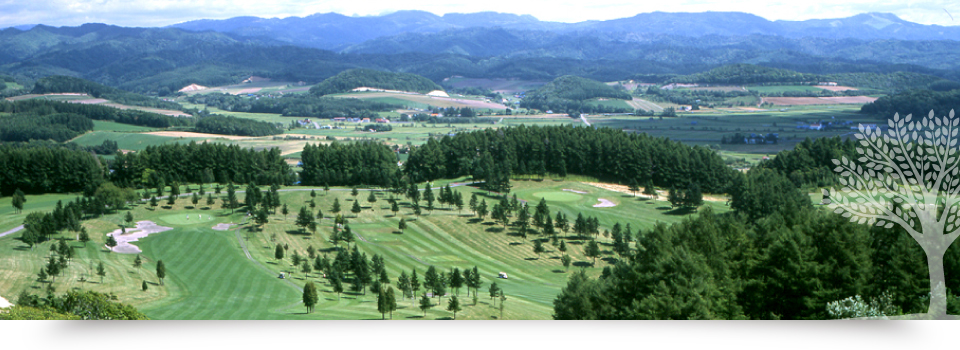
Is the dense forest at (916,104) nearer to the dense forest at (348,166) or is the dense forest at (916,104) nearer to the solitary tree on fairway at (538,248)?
the solitary tree on fairway at (538,248)

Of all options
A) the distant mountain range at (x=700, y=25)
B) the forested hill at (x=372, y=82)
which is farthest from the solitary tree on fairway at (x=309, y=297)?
the forested hill at (x=372, y=82)

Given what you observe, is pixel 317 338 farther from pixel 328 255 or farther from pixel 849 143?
pixel 849 143

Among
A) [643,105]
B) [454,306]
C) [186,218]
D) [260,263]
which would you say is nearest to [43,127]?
[186,218]

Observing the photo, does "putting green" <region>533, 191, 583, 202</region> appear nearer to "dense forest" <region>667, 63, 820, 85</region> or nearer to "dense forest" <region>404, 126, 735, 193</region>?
"dense forest" <region>404, 126, 735, 193</region>

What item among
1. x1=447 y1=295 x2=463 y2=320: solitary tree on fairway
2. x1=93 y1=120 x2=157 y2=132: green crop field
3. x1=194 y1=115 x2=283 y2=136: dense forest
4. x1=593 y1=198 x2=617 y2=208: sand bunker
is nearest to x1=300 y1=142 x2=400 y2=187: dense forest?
x1=593 y1=198 x2=617 y2=208: sand bunker

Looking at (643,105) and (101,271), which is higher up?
(643,105)

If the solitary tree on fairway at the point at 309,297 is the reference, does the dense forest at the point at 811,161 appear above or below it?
above

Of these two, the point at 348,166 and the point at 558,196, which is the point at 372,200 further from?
the point at 348,166
